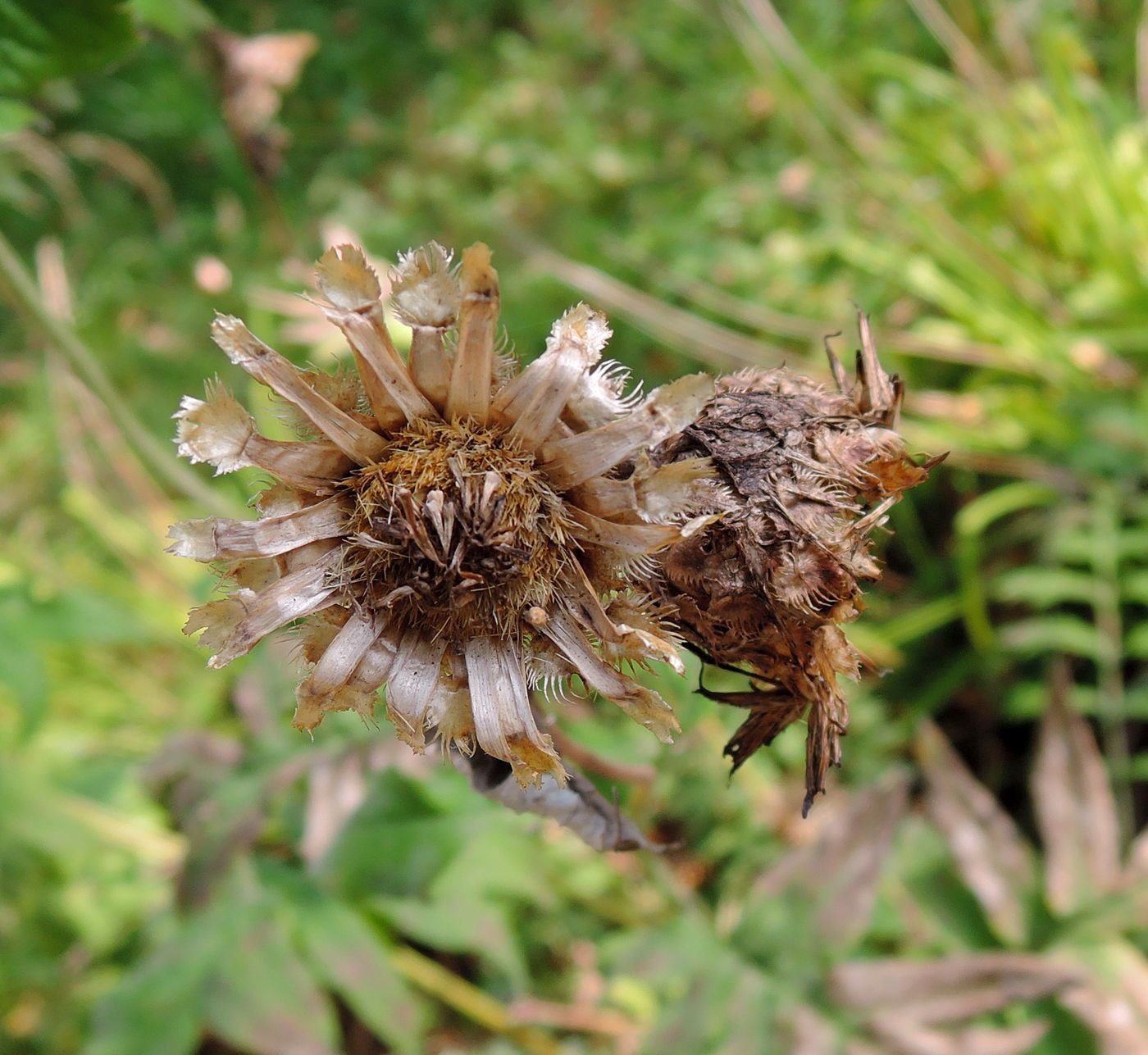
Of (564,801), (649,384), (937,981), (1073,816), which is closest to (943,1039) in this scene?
(937,981)

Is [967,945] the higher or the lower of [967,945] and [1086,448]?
the lower

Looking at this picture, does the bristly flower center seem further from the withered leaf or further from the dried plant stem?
the dried plant stem

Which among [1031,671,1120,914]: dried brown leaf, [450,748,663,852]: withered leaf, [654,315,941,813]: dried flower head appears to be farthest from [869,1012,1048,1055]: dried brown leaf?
[654,315,941,813]: dried flower head

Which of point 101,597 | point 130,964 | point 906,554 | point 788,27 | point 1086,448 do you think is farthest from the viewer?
point 788,27

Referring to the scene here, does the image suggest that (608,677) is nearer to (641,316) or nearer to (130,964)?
(130,964)

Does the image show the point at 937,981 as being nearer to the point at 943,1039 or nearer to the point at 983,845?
the point at 943,1039

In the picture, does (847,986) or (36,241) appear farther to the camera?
(36,241)

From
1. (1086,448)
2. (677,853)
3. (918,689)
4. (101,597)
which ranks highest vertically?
(1086,448)

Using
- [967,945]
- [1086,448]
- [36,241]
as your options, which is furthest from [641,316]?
[36,241]

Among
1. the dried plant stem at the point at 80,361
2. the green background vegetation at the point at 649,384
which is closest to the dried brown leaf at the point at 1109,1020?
the green background vegetation at the point at 649,384
